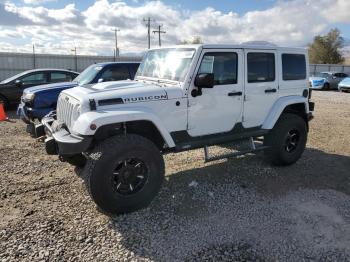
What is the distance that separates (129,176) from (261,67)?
9.37 ft

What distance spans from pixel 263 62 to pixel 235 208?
2483mm

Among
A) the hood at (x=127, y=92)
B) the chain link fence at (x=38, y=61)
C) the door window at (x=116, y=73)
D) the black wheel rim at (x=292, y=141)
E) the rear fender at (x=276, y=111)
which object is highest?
the chain link fence at (x=38, y=61)

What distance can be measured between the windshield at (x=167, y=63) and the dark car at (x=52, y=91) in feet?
7.30

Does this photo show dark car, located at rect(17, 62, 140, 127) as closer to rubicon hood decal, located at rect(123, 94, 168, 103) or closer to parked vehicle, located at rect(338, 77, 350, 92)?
rubicon hood decal, located at rect(123, 94, 168, 103)

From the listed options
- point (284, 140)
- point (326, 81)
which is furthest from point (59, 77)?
point (326, 81)

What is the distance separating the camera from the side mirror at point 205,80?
4.57m

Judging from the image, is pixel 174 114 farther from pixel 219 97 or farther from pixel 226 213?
pixel 226 213

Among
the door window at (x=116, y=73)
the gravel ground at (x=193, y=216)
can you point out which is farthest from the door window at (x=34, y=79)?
the gravel ground at (x=193, y=216)

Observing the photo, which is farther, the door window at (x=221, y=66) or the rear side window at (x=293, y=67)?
the rear side window at (x=293, y=67)

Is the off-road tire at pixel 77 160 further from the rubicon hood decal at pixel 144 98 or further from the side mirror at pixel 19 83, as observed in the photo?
the side mirror at pixel 19 83

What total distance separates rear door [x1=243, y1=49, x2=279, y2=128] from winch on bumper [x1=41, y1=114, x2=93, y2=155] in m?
2.66

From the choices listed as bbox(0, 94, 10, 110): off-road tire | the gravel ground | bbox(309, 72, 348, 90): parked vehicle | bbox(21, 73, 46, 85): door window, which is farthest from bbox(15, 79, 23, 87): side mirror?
bbox(309, 72, 348, 90): parked vehicle

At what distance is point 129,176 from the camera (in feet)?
14.2

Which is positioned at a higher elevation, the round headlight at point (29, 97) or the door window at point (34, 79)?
the door window at point (34, 79)
